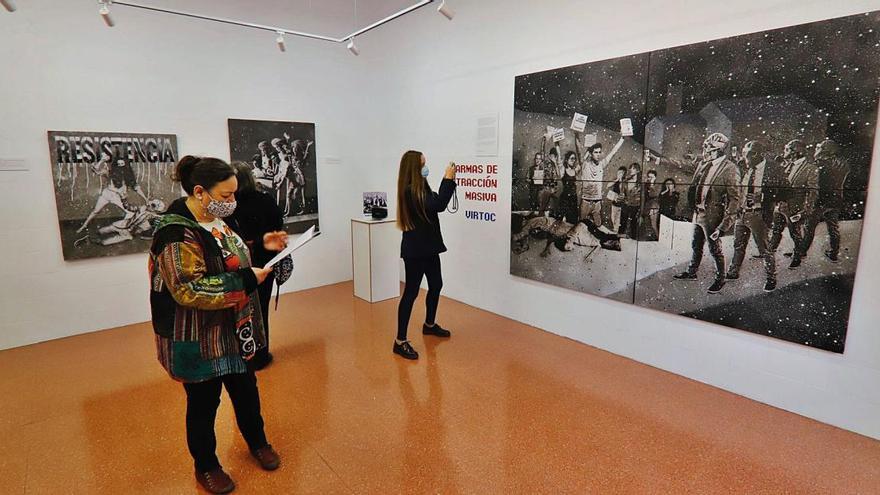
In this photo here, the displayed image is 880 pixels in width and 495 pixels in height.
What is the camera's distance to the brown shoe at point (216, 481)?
7.26 feet

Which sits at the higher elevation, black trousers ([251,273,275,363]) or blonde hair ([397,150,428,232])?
blonde hair ([397,150,428,232])

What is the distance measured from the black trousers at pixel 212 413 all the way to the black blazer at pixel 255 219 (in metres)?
1.21

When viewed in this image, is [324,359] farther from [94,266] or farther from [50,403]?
[94,266]

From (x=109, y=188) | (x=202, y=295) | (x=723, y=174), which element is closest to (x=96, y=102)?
(x=109, y=188)

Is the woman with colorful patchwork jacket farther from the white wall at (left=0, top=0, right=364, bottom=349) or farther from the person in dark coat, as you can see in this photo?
the white wall at (left=0, top=0, right=364, bottom=349)

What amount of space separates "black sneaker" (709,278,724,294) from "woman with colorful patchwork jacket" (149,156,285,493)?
9.39 feet

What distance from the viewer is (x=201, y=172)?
1962 mm

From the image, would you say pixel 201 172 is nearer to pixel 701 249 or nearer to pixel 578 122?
pixel 578 122

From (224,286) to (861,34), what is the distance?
11.4ft

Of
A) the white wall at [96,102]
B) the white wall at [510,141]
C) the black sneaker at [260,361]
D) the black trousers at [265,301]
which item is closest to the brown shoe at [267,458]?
the black trousers at [265,301]

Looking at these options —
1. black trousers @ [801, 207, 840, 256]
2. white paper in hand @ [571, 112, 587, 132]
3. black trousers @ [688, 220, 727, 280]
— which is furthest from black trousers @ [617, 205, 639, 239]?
black trousers @ [801, 207, 840, 256]

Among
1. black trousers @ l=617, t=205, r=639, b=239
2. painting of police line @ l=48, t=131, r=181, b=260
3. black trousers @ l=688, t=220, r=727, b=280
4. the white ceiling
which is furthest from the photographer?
the white ceiling

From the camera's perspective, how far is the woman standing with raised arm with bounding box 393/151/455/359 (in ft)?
11.6

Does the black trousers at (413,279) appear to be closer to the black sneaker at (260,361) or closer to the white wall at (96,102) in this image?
the black sneaker at (260,361)
